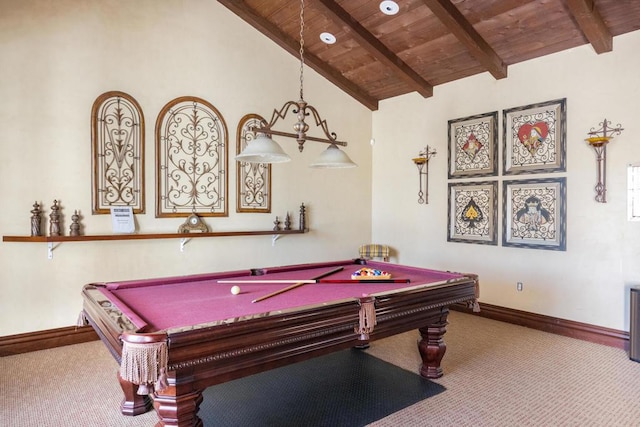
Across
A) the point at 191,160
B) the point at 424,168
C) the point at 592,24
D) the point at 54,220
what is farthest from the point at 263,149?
the point at 424,168

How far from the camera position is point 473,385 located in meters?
2.89

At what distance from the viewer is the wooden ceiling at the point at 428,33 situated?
354cm

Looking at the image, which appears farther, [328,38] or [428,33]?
[328,38]

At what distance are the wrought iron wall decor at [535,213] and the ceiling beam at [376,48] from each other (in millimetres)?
1678

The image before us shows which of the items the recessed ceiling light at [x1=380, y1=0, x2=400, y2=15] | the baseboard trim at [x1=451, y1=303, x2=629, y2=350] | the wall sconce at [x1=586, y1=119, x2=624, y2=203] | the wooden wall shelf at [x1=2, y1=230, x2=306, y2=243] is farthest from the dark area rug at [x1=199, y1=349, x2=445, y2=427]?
→ the recessed ceiling light at [x1=380, y1=0, x2=400, y2=15]

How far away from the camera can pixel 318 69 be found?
533cm

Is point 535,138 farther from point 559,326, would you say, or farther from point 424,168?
point 559,326

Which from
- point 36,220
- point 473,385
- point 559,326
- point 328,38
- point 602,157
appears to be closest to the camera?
point 473,385

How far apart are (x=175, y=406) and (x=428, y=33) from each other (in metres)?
4.15

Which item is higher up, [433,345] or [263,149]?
[263,149]

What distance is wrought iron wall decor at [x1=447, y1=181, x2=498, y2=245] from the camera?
15.1ft

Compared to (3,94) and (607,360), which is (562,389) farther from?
(3,94)

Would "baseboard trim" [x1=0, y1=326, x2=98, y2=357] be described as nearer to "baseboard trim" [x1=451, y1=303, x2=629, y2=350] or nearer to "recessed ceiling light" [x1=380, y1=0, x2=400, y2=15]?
"baseboard trim" [x1=451, y1=303, x2=629, y2=350]

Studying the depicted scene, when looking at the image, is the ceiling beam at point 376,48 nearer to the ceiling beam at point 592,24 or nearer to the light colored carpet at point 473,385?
the ceiling beam at point 592,24
